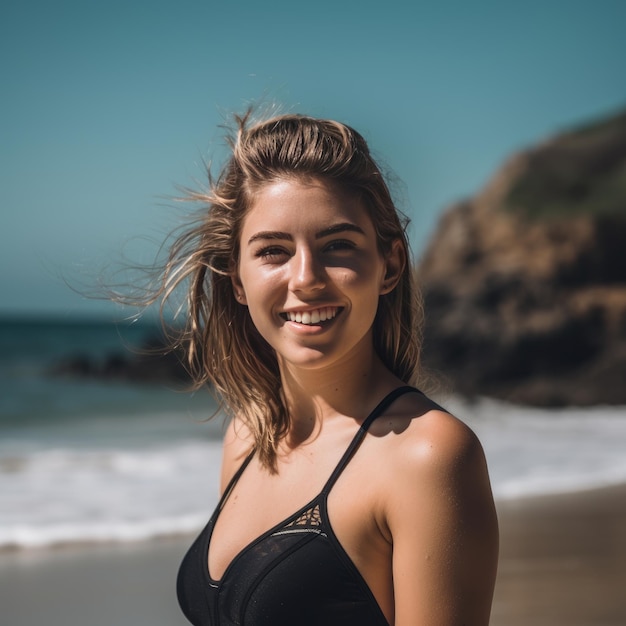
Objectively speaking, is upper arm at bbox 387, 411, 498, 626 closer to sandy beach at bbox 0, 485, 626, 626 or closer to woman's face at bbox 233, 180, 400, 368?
woman's face at bbox 233, 180, 400, 368

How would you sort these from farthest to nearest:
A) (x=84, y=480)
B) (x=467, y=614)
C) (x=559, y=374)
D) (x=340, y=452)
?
(x=559, y=374), (x=84, y=480), (x=340, y=452), (x=467, y=614)

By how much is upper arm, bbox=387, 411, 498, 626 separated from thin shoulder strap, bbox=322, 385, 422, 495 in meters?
0.19

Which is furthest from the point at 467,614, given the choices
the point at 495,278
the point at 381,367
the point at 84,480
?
the point at 495,278

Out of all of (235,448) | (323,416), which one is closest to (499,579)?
(235,448)

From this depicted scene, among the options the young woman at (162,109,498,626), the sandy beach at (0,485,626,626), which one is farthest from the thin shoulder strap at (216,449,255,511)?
the sandy beach at (0,485,626,626)

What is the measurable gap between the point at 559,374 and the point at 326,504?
1430 cm

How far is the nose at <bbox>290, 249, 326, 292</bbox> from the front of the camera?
2055 millimetres

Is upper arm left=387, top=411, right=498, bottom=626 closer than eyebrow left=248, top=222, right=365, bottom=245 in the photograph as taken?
Yes

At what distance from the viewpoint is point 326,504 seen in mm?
1996

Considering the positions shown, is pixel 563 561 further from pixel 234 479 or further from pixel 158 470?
pixel 158 470

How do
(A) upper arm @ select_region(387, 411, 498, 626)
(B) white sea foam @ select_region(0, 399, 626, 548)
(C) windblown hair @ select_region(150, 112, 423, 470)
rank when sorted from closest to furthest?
(A) upper arm @ select_region(387, 411, 498, 626) < (C) windblown hair @ select_region(150, 112, 423, 470) < (B) white sea foam @ select_region(0, 399, 626, 548)

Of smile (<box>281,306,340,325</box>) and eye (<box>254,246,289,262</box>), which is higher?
eye (<box>254,246,289,262</box>)

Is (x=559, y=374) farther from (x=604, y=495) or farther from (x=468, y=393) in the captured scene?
(x=604, y=495)

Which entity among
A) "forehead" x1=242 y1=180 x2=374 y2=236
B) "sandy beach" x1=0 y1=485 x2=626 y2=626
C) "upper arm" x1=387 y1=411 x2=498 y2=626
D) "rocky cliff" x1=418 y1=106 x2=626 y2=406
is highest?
"forehead" x1=242 y1=180 x2=374 y2=236
